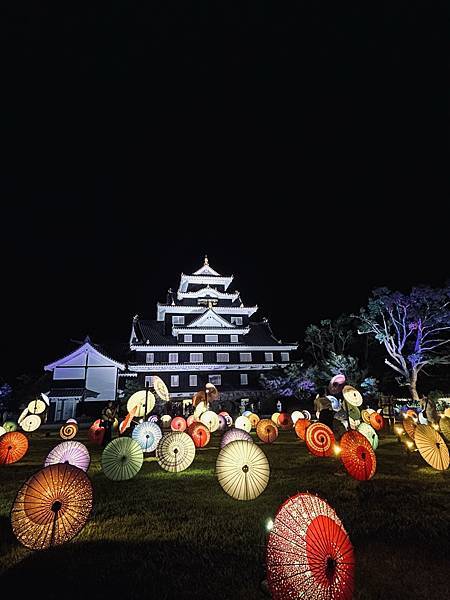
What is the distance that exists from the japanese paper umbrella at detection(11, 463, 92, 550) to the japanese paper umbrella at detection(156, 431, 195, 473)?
13.9 feet

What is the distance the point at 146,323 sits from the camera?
3734 centimetres

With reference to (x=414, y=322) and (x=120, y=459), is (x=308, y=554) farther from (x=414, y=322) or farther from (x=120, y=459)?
(x=414, y=322)

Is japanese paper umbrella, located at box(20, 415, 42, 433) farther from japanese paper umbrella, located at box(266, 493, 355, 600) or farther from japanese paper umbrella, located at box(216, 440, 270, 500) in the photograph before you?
japanese paper umbrella, located at box(266, 493, 355, 600)

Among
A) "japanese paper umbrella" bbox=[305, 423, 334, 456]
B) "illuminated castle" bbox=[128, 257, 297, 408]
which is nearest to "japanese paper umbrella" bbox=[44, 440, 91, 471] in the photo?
"japanese paper umbrella" bbox=[305, 423, 334, 456]

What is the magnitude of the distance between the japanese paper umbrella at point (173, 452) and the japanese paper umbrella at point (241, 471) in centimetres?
275

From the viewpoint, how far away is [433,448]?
827 centimetres

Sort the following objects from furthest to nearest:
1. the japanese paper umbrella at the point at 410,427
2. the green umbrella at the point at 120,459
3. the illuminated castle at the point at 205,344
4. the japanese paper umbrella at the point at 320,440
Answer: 1. the illuminated castle at the point at 205,344
2. the japanese paper umbrella at the point at 410,427
3. the japanese paper umbrella at the point at 320,440
4. the green umbrella at the point at 120,459

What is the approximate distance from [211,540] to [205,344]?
29127 mm

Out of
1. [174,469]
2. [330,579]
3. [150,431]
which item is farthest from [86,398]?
[330,579]

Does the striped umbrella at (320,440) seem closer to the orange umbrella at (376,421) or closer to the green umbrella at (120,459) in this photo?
the orange umbrella at (376,421)

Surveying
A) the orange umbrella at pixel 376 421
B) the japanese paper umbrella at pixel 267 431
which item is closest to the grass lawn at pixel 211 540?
the orange umbrella at pixel 376 421

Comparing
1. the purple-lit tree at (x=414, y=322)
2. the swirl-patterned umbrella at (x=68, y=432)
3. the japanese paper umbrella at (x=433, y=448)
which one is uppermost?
the purple-lit tree at (x=414, y=322)

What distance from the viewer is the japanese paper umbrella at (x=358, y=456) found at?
24.5 ft

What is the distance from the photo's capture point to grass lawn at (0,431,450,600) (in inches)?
147
